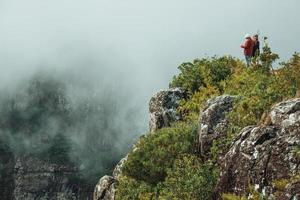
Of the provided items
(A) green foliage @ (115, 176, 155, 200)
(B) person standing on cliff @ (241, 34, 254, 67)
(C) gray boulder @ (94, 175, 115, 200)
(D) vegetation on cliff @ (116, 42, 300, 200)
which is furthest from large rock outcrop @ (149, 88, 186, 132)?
(A) green foliage @ (115, 176, 155, 200)

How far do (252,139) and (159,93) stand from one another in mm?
23159

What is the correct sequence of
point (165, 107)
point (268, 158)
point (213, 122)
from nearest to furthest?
point (268, 158) < point (213, 122) < point (165, 107)

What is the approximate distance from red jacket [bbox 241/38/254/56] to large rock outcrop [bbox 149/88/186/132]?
771 cm

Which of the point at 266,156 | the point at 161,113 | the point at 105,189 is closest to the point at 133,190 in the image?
the point at 105,189

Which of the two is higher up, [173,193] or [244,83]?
[244,83]

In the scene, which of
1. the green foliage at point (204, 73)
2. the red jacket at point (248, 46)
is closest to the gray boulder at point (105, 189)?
the green foliage at point (204, 73)

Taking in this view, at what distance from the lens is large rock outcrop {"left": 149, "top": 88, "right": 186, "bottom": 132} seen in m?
39.9

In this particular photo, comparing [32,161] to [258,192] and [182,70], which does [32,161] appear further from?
[258,192]

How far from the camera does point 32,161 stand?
610 ft

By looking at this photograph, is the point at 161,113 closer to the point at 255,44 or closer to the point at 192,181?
the point at 255,44

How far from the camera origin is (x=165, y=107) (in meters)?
40.4

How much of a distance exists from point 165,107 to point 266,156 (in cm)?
2307

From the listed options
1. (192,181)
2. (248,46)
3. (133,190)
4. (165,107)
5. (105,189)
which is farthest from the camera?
(165,107)

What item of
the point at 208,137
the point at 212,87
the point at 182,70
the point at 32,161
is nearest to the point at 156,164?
the point at 208,137
